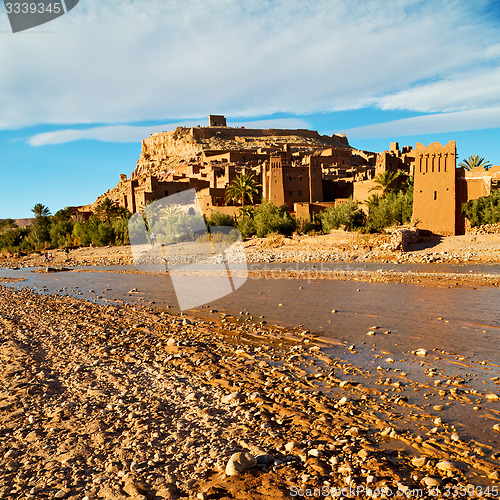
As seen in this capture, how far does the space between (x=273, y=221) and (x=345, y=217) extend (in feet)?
17.4

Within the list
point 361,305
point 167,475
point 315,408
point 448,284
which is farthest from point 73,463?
point 448,284

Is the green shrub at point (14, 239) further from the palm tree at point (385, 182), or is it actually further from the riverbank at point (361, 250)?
the palm tree at point (385, 182)

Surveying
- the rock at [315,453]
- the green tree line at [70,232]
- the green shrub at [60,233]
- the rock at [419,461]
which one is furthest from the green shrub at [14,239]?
the rock at [419,461]

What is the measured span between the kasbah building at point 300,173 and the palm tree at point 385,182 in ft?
1.63

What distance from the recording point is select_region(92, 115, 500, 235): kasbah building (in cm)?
2359

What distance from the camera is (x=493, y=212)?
2230cm

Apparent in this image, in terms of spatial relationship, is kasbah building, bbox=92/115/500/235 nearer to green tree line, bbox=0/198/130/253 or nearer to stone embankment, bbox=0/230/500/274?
stone embankment, bbox=0/230/500/274

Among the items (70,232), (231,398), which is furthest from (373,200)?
(70,232)

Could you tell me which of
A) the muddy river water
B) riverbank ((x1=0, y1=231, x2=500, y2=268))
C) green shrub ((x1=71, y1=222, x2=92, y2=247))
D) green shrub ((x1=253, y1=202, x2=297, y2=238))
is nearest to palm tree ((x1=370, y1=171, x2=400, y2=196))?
riverbank ((x1=0, y1=231, x2=500, y2=268))

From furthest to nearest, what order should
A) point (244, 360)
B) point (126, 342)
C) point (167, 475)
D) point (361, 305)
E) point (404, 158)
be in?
point (404, 158) < point (361, 305) < point (126, 342) < point (244, 360) < point (167, 475)

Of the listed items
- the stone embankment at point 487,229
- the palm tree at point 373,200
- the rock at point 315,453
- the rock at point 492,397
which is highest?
the palm tree at point 373,200

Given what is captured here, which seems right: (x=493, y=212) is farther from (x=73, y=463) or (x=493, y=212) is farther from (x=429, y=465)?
(x=73, y=463)

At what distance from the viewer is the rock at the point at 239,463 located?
3.44m

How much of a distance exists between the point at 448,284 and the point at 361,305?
15.7ft
